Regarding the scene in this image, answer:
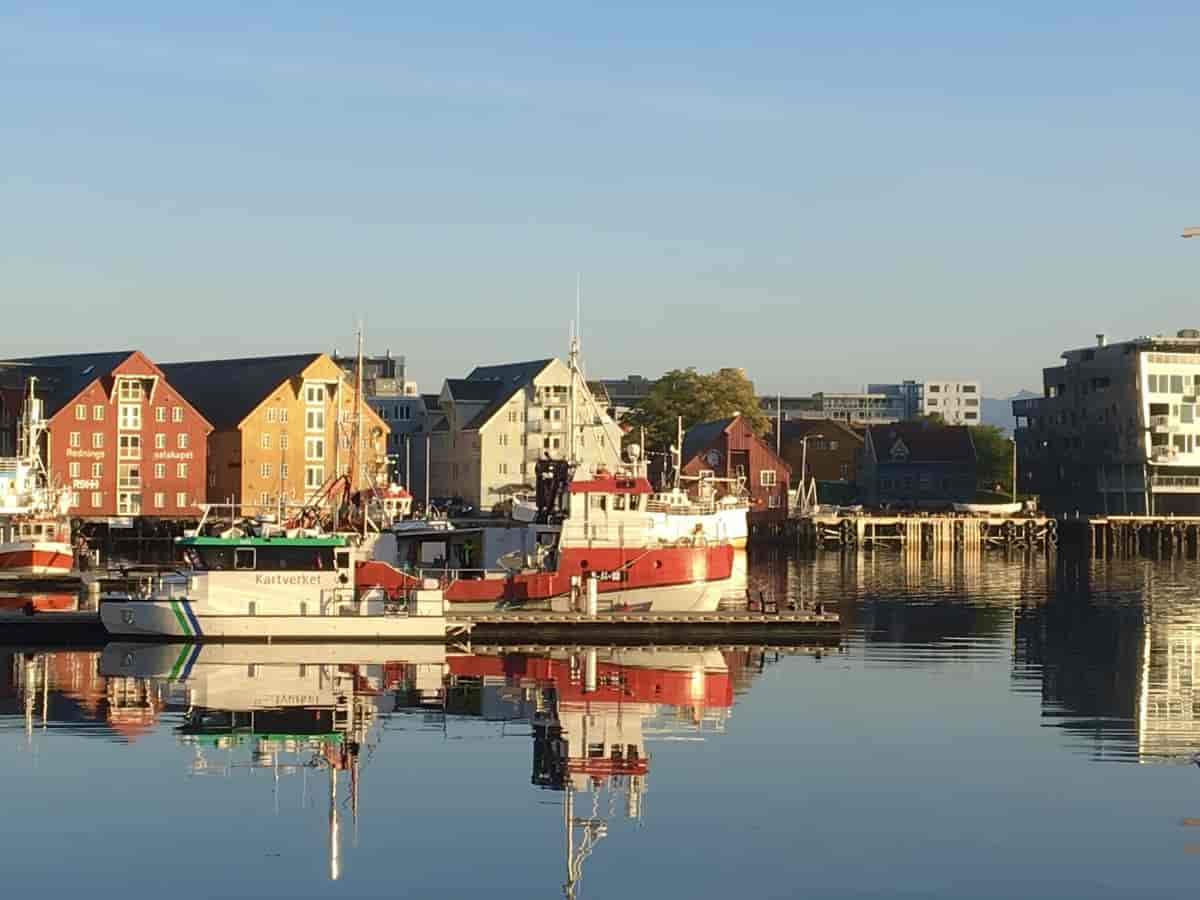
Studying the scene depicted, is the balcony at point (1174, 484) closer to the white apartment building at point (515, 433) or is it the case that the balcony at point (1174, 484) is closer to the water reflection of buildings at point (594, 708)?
the white apartment building at point (515, 433)

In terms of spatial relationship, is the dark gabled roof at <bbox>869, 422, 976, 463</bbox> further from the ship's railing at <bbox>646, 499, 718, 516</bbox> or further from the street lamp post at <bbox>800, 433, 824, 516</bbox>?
the ship's railing at <bbox>646, 499, 718, 516</bbox>

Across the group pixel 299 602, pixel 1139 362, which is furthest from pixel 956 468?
pixel 299 602

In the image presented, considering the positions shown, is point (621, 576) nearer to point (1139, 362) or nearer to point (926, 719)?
point (926, 719)

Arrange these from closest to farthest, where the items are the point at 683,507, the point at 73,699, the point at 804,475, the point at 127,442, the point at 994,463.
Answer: the point at 73,699 < the point at 683,507 < the point at 127,442 < the point at 804,475 < the point at 994,463

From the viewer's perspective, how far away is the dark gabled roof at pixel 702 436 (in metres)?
132

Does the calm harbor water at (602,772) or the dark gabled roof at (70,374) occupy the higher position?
the dark gabled roof at (70,374)

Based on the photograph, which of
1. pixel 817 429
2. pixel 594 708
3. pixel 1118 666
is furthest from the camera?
pixel 817 429

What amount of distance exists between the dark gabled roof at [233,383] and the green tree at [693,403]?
93.1 ft

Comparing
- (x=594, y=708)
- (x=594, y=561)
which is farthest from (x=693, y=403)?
(x=594, y=708)

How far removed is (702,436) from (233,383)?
96.3 ft

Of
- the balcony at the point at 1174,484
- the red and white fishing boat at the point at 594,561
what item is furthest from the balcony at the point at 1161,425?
the red and white fishing boat at the point at 594,561

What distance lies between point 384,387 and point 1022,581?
2994 inches

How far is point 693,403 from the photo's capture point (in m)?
148

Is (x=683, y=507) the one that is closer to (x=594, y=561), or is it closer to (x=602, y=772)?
(x=594, y=561)
